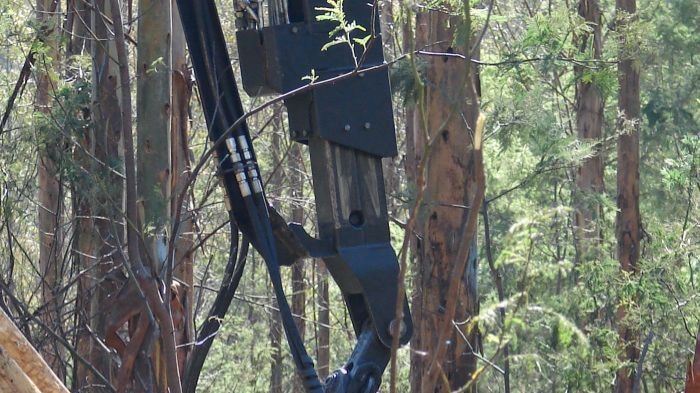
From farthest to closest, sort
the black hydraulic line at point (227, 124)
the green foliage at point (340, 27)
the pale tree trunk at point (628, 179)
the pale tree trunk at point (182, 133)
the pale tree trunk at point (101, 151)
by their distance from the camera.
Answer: the pale tree trunk at point (628, 179), the pale tree trunk at point (101, 151), the pale tree trunk at point (182, 133), the black hydraulic line at point (227, 124), the green foliage at point (340, 27)

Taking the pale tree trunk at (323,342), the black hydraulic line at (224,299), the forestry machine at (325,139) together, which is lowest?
the pale tree trunk at (323,342)

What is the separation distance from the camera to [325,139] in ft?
12.6

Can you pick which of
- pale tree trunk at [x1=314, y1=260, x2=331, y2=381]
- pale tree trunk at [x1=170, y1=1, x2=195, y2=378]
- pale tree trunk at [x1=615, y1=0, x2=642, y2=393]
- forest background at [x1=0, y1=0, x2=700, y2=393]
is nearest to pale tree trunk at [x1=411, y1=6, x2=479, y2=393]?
forest background at [x1=0, y1=0, x2=700, y2=393]

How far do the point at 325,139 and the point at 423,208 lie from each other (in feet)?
10.1

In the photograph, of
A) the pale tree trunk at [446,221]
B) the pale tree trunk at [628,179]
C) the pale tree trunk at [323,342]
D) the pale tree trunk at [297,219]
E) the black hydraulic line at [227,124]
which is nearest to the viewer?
the black hydraulic line at [227,124]

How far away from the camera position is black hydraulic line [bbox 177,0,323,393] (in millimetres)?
3769

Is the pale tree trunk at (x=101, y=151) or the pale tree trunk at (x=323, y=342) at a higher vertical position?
the pale tree trunk at (x=101, y=151)

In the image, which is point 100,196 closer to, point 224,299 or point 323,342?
point 224,299

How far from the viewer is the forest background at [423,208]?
3.85 meters

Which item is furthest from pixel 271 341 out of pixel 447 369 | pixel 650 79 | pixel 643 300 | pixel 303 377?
pixel 303 377

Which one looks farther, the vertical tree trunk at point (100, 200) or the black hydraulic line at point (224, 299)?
the vertical tree trunk at point (100, 200)

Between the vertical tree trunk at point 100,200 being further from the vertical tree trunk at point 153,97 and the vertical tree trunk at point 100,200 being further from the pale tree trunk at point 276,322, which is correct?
the pale tree trunk at point 276,322

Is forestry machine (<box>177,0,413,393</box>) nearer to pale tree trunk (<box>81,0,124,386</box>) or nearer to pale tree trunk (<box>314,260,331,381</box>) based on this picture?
pale tree trunk (<box>81,0,124,386</box>)

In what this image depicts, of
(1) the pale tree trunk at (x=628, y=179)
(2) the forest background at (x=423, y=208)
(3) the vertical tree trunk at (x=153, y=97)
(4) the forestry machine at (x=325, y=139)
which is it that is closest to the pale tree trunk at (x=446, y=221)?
(2) the forest background at (x=423, y=208)
